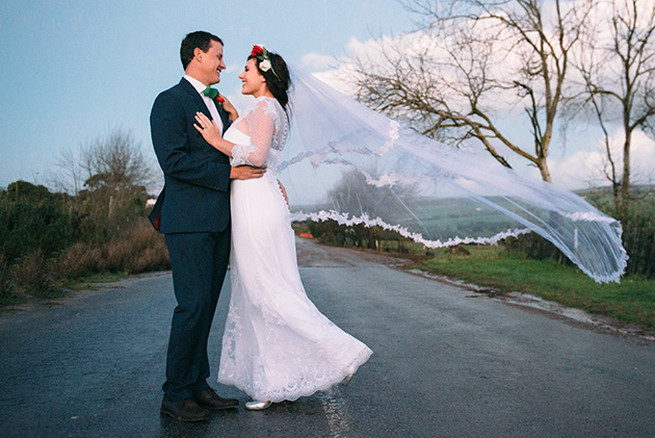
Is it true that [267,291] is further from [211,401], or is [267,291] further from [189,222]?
[211,401]

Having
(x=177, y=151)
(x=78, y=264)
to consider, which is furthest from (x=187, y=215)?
(x=78, y=264)

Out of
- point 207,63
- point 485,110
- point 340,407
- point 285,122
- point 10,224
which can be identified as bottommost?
point 340,407

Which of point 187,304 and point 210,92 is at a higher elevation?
point 210,92

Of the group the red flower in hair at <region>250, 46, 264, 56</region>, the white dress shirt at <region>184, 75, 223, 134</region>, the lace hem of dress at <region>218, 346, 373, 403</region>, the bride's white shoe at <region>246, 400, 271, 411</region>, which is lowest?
the bride's white shoe at <region>246, 400, 271, 411</region>

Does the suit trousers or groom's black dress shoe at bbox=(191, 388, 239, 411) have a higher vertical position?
the suit trousers

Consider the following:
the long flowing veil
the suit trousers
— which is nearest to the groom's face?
the long flowing veil

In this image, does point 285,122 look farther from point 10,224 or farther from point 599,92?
point 599,92

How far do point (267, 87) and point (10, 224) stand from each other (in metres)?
11.4

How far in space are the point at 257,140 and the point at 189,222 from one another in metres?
0.69

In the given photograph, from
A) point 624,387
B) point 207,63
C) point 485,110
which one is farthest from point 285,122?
point 485,110

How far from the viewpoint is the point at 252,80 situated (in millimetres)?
4078

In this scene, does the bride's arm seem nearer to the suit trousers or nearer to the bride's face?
the bride's face

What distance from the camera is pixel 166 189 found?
3.92 m

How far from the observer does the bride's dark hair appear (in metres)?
4.10
